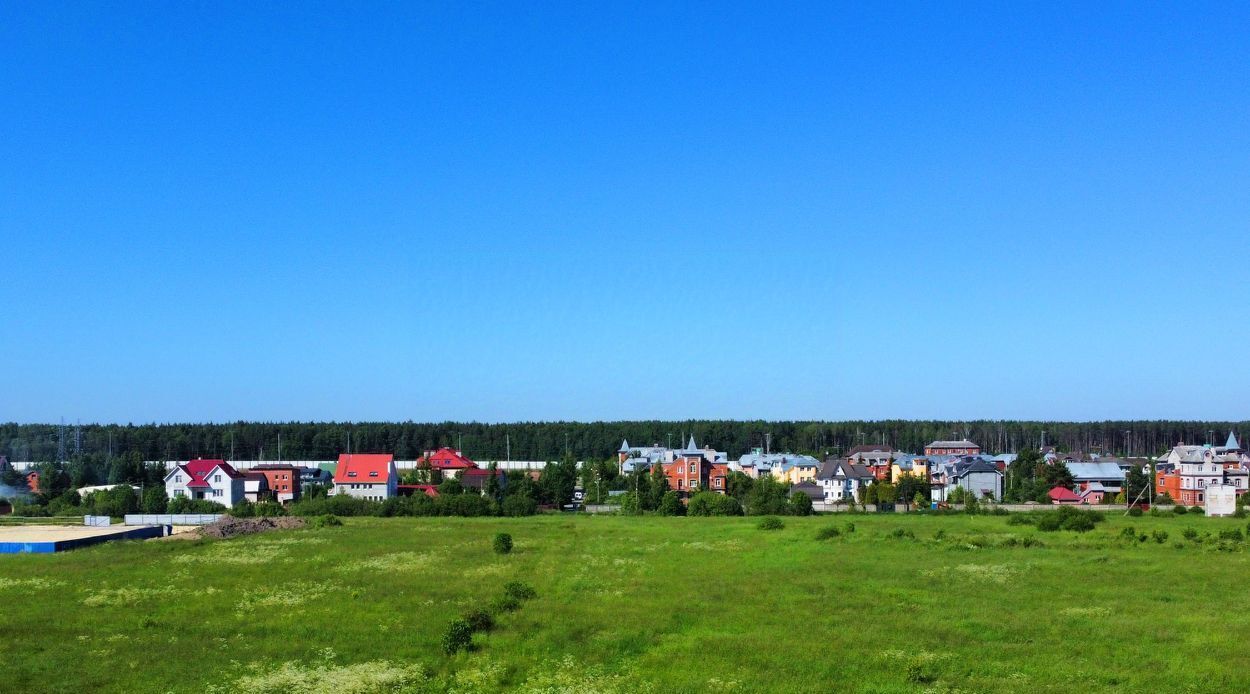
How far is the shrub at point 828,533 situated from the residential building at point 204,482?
5874cm

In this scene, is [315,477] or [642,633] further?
[315,477]

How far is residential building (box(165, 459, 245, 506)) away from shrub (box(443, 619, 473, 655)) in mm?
69073

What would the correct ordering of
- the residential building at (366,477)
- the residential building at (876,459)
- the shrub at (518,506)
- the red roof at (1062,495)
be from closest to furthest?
the shrub at (518,506) < the red roof at (1062,495) < the residential building at (366,477) < the residential building at (876,459)

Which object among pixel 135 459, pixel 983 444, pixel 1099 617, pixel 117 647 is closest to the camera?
pixel 117 647

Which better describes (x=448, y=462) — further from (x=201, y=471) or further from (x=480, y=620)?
(x=480, y=620)

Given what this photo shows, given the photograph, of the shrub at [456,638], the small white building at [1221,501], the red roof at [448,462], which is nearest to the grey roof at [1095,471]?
the small white building at [1221,501]

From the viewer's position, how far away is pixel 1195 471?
276 feet

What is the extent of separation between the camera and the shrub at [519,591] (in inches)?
1325

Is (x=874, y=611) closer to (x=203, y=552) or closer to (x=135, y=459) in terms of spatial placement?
(x=203, y=552)

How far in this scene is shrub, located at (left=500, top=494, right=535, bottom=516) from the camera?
7356 cm

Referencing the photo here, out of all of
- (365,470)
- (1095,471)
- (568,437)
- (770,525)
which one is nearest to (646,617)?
(770,525)

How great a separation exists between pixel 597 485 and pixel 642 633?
6906 centimetres

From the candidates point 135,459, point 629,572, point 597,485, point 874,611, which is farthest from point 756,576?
point 135,459

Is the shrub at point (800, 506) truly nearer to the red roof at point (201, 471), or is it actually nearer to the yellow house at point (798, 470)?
the yellow house at point (798, 470)
